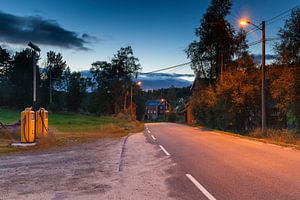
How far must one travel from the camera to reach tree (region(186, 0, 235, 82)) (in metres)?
37.0

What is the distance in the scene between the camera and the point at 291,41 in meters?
18.9

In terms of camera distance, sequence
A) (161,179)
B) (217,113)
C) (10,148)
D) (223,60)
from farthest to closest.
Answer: (223,60)
(217,113)
(10,148)
(161,179)

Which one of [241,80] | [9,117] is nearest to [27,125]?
[241,80]

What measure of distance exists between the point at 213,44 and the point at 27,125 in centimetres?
2808

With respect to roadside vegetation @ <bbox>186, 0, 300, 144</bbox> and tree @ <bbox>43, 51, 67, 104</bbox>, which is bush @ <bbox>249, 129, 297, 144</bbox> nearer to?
roadside vegetation @ <bbox>186, 0, 300, 144</bbox>

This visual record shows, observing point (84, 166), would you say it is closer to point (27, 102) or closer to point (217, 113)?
point (217, 113)

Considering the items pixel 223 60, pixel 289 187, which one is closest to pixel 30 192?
pixel 289 187

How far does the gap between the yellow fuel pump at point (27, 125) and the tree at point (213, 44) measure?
24479 millimetres

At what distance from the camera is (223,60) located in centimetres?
3703

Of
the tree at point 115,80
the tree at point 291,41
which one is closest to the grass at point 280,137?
the tree at point 291,41

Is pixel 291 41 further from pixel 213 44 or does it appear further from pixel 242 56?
pixel 213 44

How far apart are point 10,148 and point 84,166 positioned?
640cm

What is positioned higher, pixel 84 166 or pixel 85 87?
pixel 85 87

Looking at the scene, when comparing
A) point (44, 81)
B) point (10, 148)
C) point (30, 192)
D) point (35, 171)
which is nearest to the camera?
point (30, 192)
